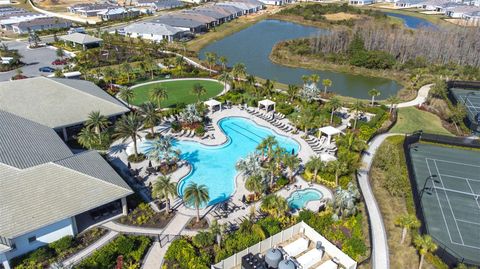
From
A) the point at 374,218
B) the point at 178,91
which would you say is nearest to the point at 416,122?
the point at 374,218

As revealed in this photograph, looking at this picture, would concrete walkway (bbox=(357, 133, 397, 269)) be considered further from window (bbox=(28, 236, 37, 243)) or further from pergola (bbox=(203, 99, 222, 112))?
window (bbox=(28, 236, 37, 243))

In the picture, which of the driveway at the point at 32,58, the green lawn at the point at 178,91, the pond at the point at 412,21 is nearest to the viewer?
the green lawn at the point at 178,91

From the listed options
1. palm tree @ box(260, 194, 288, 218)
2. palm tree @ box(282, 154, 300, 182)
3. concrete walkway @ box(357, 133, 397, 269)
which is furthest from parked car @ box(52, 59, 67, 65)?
concrete walkway @ box(357, 133, 397, 269)

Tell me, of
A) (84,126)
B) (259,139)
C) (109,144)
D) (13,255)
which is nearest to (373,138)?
(259,139)

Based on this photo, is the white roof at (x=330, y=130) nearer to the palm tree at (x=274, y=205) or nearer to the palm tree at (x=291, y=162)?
the palm tree at (x=291, y=162)

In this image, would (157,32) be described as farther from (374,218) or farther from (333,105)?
(374,218)

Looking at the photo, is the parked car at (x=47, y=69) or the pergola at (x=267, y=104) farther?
the parked car at (x=47, y=69)

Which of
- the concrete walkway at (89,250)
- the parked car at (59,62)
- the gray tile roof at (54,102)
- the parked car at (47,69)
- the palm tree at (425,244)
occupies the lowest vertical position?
the concrete walkway at (89,250)

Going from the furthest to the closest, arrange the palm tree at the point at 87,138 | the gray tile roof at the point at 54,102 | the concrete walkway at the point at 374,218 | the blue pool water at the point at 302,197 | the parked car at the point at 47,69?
the parked car at the point at 47,69 < the gray tile roof at the point at 54,102 < the palm tree at the point at 87,138 < the blue pool water at the point at 302,197 < the concrete walkway at the point at 374,218

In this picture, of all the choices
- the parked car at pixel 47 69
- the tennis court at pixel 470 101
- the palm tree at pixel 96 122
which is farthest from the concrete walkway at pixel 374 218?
the parked car at pixel 47 69
